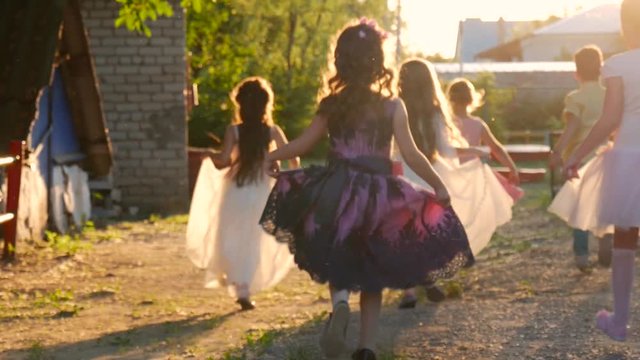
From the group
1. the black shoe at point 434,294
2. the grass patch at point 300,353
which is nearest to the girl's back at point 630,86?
the grass patch at point 300,353

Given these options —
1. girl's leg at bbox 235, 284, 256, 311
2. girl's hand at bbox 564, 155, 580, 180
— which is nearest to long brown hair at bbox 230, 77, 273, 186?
girl's leg at bbox 235, 284, 256, 311

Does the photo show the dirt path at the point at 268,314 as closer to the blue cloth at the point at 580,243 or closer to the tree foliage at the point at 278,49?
the blue cloth at the point at 580,243

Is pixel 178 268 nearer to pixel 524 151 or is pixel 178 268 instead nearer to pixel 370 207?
pixel 370 207

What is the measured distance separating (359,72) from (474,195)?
3726 millimetres

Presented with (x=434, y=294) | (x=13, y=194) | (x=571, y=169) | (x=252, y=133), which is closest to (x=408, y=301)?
(x=434, y=294)

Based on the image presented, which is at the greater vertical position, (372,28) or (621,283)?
(372,28)

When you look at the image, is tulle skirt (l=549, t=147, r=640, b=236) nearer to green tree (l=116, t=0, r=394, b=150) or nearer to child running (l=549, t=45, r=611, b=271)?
child running (l=549, t=45, r=611, b=271)

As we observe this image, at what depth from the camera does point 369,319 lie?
7.09 m

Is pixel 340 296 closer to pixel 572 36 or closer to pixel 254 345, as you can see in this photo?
pixel 254 345

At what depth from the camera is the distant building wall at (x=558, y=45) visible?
7250 cm

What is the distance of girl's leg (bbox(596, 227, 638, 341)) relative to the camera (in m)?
7.41

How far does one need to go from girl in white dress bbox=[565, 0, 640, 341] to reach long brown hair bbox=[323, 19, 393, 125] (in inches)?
43.6

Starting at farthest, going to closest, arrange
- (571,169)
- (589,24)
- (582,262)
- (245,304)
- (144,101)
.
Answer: (589,24) < (144,101) < (582,262) < (245,304) < (571,169)

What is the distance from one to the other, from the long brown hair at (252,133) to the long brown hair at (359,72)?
309cm
